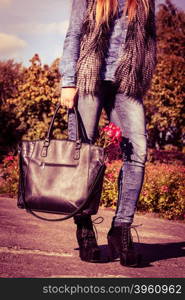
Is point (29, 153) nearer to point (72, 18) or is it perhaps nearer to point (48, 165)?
point (48, 165)

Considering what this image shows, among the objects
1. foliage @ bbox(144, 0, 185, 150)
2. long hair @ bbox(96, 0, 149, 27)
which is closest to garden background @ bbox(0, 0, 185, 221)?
Result: foliage @ bbox(144, 0, 185, 150)

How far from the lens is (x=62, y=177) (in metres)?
2.74

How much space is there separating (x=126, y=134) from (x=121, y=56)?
55cm

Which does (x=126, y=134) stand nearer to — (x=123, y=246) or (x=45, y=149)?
(x=45, y=149)

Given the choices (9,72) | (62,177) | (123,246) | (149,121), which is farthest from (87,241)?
(9,72)

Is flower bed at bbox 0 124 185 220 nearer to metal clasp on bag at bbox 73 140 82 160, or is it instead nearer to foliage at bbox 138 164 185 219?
foliage at bbox 138 164 185 219

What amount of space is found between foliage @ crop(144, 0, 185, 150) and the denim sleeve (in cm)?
1615

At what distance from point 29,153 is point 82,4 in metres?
1.12

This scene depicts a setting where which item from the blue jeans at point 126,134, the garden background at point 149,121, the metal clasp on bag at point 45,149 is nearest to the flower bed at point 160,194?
the garden background at point 149,121

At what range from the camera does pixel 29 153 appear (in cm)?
284

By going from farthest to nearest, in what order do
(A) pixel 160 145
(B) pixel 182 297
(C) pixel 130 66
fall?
(A) pixel 160 145
(C) pixel 130 66
(B) pixel 182 297

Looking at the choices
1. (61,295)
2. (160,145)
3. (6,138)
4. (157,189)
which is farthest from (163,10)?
(61,295)

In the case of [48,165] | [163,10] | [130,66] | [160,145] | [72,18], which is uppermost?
[163,10]

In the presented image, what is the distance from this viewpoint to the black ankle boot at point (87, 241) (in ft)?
9.32
